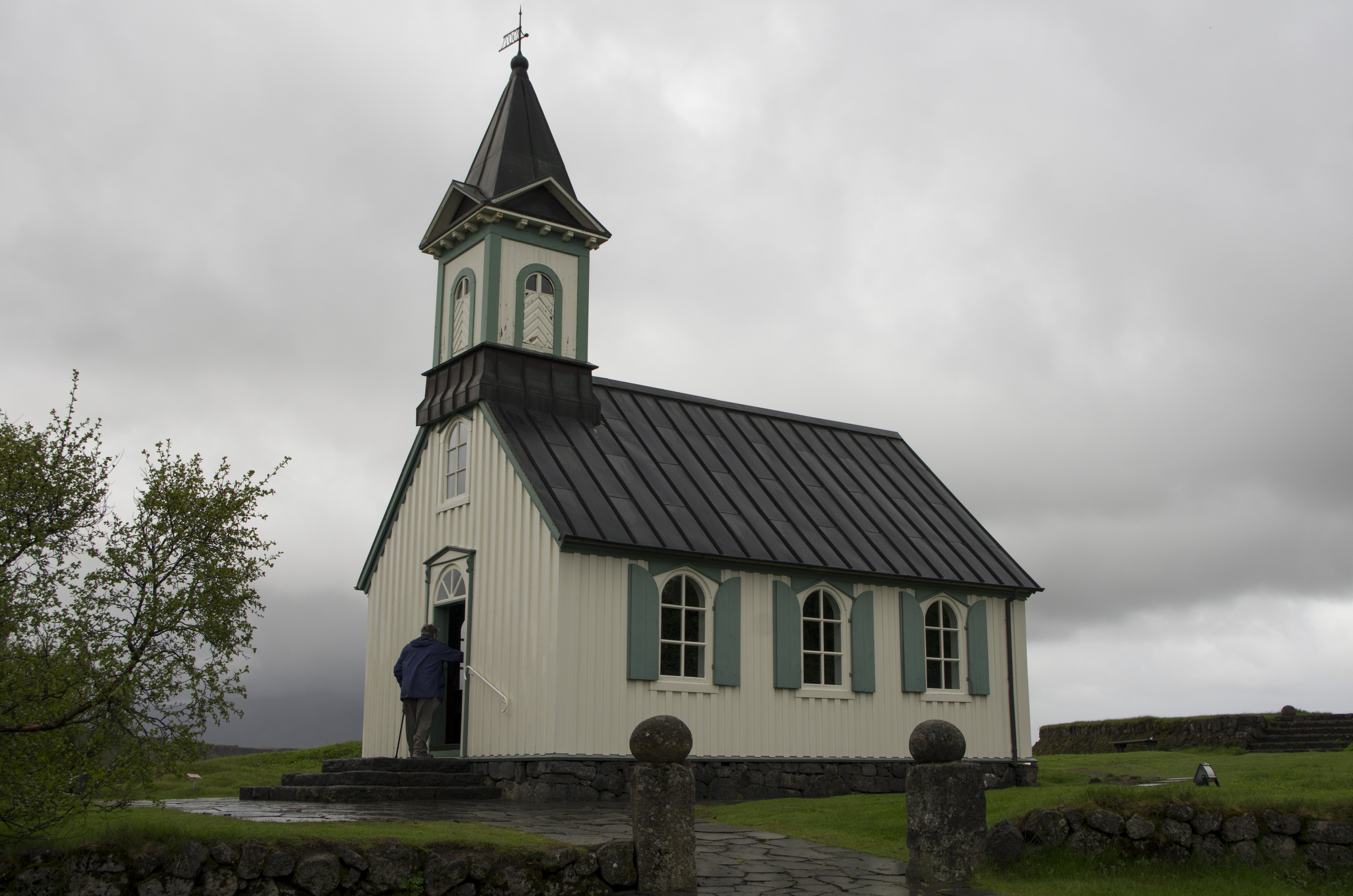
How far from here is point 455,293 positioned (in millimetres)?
19688

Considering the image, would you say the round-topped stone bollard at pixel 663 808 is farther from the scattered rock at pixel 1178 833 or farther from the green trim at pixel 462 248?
the green trim at pixel 462 248

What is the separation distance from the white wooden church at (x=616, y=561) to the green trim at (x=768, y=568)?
5 cm

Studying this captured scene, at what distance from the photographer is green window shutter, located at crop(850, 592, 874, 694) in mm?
18234

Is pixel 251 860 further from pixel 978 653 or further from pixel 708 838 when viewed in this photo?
pixel 978 653

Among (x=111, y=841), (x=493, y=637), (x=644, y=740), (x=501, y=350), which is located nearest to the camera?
(x=111, y=841)

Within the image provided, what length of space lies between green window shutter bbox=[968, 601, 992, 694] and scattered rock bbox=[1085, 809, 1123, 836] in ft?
31.6

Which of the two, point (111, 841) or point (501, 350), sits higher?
point (501, 350)

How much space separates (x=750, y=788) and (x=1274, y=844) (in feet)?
26.3

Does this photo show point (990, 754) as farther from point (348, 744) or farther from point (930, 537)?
point (348, 744)

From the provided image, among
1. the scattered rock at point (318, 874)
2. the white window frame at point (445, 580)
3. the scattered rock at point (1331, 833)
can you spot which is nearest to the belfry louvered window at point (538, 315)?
the white window frame at point (445, 580)

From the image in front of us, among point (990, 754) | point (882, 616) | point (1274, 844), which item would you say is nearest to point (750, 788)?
point (882, 616)

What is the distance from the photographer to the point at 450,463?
18719 mm

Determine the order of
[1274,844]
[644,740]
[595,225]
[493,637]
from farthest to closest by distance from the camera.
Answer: [595,225]
[493,637]
[1274,844]
[644,740]

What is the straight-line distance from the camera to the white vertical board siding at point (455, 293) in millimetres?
18828
